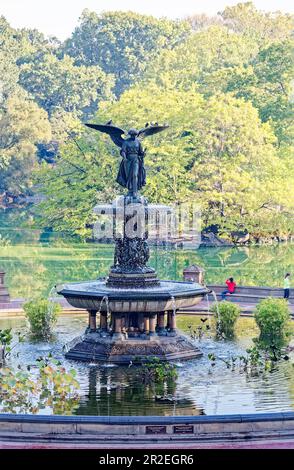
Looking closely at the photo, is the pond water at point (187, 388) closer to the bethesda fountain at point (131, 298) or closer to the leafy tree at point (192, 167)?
the bethesda fountain at point (131, 298)

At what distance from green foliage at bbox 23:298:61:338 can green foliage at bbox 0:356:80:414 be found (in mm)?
7176

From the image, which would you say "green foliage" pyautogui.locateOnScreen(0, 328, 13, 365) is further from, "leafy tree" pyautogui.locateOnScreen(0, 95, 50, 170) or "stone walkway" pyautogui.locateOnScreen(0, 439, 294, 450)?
"leafy tree" pyautogui.locateOnScreen(0, 95, 50, 170)

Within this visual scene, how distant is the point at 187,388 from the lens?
79.4 feet

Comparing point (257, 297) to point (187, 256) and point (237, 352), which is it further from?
point (187, 256)

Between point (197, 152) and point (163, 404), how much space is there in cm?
4578

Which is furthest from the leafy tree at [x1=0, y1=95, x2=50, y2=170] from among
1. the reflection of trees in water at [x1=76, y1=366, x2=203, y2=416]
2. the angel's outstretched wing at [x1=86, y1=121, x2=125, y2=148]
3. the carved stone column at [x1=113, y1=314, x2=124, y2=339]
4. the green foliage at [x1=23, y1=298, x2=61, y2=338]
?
the reflection of trees in water at [x1=76, y1=366, x2=203, y2=416]

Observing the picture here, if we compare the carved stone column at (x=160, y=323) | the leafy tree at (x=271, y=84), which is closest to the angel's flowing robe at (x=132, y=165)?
the carved stone column at (x=160, y=323)

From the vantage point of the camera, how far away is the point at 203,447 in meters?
19.1

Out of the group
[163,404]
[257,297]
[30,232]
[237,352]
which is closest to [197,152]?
[30,232]

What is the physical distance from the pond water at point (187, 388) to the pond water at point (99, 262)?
16.0 m

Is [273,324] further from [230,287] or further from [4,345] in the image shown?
[230,287]

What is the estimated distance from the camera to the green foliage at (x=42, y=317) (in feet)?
102

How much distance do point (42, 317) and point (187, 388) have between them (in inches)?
301

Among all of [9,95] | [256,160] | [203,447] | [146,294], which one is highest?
[9,95]
